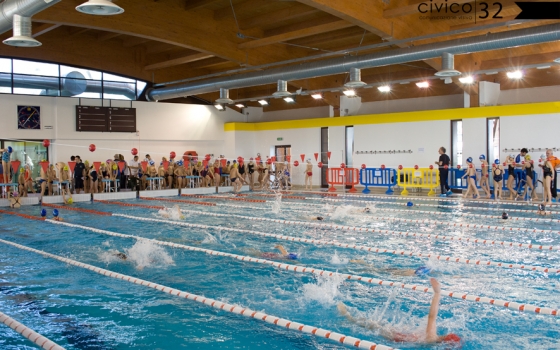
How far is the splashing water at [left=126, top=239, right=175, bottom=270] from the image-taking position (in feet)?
22.5

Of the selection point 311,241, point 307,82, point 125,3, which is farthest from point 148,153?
point 311,241

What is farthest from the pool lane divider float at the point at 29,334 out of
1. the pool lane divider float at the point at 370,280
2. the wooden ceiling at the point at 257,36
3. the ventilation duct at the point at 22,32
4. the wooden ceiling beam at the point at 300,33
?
the wooden ceiling beam at the point at 300,33

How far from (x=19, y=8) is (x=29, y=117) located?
11.3m

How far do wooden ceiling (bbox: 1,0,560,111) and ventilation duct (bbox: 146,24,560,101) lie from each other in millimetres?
402

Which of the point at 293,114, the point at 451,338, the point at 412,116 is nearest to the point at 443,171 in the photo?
the point at 412,116

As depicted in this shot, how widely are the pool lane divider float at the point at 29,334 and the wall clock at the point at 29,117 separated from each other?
15304 millimetres

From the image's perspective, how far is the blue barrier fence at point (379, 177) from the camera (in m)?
17.9

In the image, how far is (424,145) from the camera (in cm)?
1858

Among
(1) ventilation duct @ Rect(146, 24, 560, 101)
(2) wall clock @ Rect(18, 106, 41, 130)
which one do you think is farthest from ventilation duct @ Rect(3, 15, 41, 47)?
(2) wall clock @ Rect(18, 106, 41, 130)

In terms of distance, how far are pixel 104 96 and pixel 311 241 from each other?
14.7m

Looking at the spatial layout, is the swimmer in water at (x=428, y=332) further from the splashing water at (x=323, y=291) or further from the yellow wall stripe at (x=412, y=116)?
the yellow wall stripe at (x=412, y=116)

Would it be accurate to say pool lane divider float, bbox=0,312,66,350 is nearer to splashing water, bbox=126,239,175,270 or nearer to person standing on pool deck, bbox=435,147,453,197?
splashing water, bbox=126,239,175,270

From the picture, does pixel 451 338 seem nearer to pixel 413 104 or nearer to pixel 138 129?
pixel 413 104

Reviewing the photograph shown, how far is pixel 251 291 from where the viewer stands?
5.51 metres
